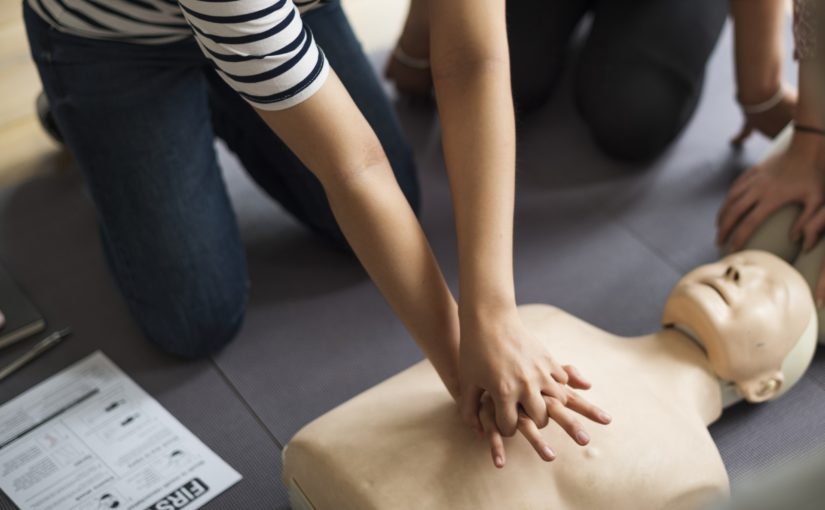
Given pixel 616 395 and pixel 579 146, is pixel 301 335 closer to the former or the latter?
pixel 616 395

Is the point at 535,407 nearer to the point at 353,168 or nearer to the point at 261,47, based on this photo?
the point at 353,168

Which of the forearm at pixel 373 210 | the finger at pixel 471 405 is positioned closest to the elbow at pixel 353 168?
the forearm at pixel 373 210

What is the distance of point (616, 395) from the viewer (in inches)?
49.4

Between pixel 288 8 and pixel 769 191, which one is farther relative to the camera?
pixel 769 191

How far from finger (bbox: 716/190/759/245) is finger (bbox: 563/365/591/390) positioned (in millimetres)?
591

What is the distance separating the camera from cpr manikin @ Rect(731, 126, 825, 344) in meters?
1.49

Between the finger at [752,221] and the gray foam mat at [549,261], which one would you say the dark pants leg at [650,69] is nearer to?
the gray foam mat at [549,261]

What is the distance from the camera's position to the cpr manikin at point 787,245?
1.49 m

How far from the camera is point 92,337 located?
5.50 ft

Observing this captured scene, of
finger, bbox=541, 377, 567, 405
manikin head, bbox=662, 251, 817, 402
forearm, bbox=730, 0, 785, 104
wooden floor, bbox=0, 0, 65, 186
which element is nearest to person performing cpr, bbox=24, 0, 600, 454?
finger, bbox=541, 377, 567, 405

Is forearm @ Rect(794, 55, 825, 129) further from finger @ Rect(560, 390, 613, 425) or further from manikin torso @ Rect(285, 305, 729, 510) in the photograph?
finger @ Rect(560, 390, 613, 425)

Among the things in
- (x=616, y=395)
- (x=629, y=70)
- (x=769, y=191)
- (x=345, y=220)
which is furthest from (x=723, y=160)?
(x=345, y=220)

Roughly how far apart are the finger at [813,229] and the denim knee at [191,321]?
99cm

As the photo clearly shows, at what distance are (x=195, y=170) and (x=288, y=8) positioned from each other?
1.81 ft
